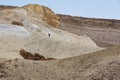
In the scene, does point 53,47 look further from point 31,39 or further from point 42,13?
point 42,13

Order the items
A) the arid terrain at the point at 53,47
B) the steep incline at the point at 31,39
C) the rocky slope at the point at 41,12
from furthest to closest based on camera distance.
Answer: the rocky slope at the point at 41,12, the steep incline at the point at 31,39, the arid terrain at the point at 53,47

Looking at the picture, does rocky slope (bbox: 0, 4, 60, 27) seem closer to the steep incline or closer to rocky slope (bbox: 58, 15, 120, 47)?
the steep incline

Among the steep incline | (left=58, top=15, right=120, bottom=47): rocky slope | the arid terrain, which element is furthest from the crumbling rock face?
(left=58, top=15, right=120, bottom=47): rocky slope

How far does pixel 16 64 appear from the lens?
11219 millimetres

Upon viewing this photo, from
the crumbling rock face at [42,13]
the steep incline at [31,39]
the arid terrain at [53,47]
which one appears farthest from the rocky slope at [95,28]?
the steep incline at [31,39]

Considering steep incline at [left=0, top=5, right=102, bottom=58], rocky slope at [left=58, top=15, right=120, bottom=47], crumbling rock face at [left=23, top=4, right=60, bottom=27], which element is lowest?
rocky slope at [left=58, top=15, right=120, bottom=47]

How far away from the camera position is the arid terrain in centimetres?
1049

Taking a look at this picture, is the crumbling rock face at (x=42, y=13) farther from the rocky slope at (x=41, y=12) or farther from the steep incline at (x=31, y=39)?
the steep incline at (x=31, y=39)

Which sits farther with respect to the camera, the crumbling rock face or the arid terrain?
the crumbling rock face

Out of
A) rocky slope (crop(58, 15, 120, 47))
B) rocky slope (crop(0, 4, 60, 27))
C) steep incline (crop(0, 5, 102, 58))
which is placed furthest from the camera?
rocky slope (crop(58, 15, 120, 47))

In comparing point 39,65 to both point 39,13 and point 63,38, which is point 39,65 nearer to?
point 63,38

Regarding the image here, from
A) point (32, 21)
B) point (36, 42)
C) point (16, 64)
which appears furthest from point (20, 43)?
point (16, 64)

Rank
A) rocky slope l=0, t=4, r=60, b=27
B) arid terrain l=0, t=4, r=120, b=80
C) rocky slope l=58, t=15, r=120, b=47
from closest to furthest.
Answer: arid terrain l=0, t=4, r=120, b=80, rocky slope l=0, t=4, r=60, b=27, rocky slope l=58, t=15, r=120, b=47

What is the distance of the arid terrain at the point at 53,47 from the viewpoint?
10.5m
